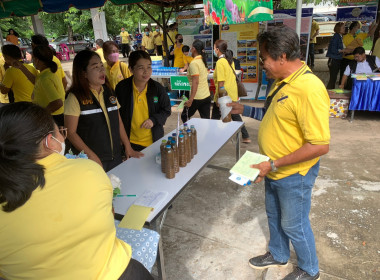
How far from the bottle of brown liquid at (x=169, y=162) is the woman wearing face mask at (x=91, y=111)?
1.74ft

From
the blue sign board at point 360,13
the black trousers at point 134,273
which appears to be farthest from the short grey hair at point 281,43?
the blue sign board at point 360,13

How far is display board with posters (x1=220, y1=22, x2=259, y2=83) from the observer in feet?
23.8

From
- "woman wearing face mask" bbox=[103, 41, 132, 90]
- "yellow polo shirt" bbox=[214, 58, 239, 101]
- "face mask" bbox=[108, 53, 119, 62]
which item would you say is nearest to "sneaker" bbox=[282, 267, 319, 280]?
"yellow polo shirt" bbox=[214, 58, 239, 101]

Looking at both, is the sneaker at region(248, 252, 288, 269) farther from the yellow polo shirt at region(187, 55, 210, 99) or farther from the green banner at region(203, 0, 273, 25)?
the yellow polo shirt at region(187, 55, 210, 99)

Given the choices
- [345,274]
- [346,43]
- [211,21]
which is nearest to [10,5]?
[211,21]

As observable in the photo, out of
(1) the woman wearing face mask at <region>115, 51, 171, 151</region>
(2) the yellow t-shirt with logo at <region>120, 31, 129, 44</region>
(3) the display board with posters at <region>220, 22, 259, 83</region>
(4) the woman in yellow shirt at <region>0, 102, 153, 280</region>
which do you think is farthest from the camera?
(2) the yellow t-shirt with logo at <region>120, 31, 129, 44</region>

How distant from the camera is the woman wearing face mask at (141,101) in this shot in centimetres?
264

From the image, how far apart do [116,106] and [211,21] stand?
198cm

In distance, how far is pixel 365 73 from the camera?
5766mm

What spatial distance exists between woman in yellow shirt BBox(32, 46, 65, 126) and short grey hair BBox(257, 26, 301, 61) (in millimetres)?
2658

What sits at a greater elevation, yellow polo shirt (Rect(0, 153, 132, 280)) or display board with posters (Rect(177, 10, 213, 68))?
display board with posters (Rect(177, 10, 213, 68))

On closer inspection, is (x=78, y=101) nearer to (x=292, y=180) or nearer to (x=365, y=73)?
(x=292, y=180)

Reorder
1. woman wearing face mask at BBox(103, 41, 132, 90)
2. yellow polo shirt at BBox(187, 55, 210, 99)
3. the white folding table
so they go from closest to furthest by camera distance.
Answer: the white folding table < woman wearing face mask at BBox(103, 41, 132, 90) < yellow polo shirt at BBox(187, 55, 210, 99)

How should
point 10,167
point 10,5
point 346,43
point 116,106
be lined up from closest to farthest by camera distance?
point 10,167
point 116,106
point 10,5
point 346,43
